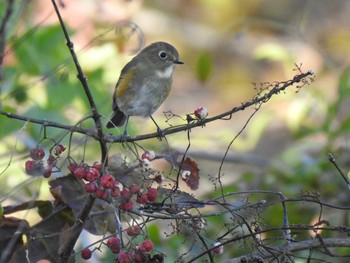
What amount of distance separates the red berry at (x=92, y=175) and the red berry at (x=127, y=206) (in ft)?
0.31

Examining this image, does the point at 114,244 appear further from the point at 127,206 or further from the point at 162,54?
the point at 162,54

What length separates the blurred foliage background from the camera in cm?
374

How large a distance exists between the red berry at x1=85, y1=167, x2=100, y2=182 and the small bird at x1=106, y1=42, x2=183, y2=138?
111 centimetres

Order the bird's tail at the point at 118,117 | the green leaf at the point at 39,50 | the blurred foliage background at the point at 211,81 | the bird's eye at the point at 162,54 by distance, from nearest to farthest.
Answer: the bird's tail at the point at 118,117 → the bird's eye at the point at 162,54 → the blurred foliage background at the point at 211,81 → the green leaf at the point at 39,50

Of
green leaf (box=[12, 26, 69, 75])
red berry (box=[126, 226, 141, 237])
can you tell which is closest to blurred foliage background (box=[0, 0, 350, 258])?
green leaf (box=[12, 26, 69, 75])

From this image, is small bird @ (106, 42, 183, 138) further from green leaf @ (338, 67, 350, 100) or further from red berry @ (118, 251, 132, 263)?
red berry @ (118, 251, 132, 263)

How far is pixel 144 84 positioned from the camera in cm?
336

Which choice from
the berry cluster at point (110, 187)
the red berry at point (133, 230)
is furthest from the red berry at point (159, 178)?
the red berry at point (133, 230)

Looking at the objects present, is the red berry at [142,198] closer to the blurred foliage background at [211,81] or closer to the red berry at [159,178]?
the red berry at [159,178]

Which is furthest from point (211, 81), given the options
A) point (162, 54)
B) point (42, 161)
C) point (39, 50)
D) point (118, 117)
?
point (42, 161)

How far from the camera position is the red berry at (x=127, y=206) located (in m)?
2.02

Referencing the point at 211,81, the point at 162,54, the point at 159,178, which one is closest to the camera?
the point at 159,178

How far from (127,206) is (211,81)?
19.9 feet

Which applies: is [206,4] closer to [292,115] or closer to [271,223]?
[292,115]
